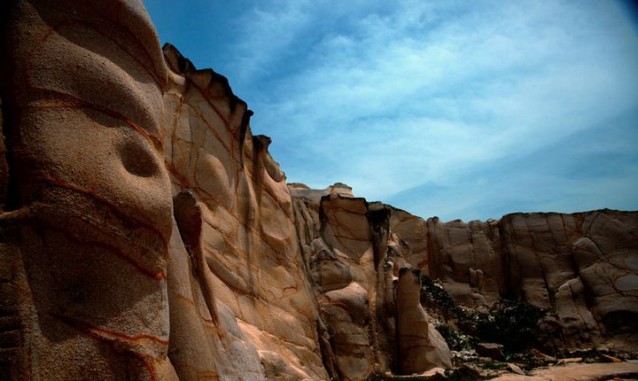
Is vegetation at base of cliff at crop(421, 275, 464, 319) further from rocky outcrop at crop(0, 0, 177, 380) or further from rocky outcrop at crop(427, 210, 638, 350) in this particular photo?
rocky outcrop at crop(0, 0, 177, 380)

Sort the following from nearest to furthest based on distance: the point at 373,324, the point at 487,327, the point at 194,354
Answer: the point at 194,354, the point at 373,324, the point at 487,327

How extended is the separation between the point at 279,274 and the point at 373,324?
4785 millimetres

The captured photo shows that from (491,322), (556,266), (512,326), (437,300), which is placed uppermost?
(556,266)

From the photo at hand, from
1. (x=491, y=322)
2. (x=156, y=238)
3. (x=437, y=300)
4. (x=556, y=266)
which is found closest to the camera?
(x=156, y=238)

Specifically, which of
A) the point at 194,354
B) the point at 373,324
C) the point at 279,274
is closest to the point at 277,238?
the point at 279,274

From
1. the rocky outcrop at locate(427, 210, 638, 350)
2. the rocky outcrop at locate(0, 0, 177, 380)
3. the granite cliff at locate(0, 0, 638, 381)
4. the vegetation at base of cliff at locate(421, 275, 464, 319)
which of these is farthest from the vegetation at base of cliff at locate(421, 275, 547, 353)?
Result: the rocky outcrop at locate(0, 0, 177, 380)

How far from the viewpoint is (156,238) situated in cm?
395

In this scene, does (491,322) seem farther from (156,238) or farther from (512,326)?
(156,238)

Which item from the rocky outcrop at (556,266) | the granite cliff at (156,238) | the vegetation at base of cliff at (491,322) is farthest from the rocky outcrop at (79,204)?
the rocky outcrop at (556,266)

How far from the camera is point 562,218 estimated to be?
2709 centimetres

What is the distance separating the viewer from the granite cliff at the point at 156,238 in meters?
3.35

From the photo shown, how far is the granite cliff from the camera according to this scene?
335 cm

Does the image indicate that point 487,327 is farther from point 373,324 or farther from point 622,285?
point 373,324

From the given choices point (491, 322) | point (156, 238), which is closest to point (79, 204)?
point (156, 238)
